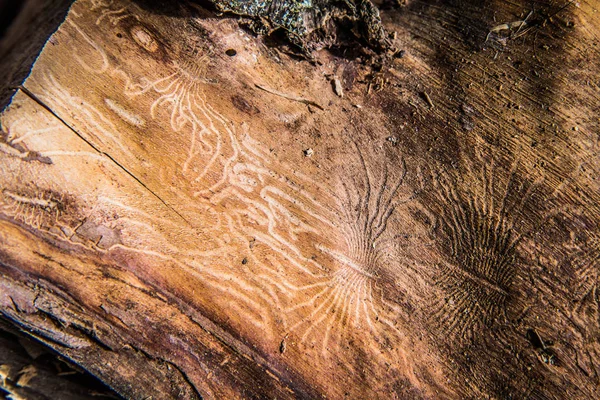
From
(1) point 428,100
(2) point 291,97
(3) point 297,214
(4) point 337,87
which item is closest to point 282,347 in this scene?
(3) point 297,214

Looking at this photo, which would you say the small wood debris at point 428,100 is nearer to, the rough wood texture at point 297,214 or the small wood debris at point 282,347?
the rough wood texture at point 297,214

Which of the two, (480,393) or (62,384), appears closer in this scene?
(480,393)

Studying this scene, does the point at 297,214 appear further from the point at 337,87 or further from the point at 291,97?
the point at 337,87

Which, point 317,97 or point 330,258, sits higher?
point 317,97

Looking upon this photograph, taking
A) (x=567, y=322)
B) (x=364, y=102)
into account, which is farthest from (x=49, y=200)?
(x=567, y=322)

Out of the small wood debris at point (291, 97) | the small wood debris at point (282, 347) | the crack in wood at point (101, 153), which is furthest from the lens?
the small wood debris at point (291, 97)

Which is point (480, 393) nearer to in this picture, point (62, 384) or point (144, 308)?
point (144, 308)

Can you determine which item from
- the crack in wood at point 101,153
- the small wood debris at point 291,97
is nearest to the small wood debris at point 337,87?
the small wood debris at point 291,97

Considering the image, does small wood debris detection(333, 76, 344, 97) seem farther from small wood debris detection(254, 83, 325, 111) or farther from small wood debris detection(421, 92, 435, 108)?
small wood debris detection(421, 92, 435, 108)
